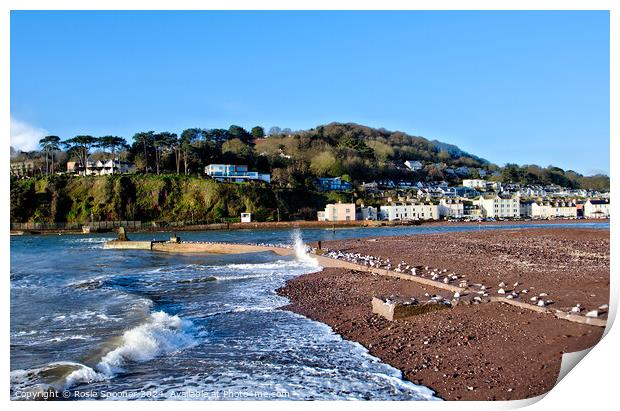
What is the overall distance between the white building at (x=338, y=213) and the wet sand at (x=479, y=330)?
159ft

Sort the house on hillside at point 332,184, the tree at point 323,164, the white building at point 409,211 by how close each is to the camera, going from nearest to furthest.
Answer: the white building at point 409,211 → the house on hillside at point 332,184 → the tree at point 323,164

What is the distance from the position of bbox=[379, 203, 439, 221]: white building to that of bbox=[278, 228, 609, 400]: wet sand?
170ft

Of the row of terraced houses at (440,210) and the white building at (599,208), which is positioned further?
the row of terraced houses at (440,210)

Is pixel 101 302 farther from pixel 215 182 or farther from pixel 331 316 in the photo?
pixel 215 182

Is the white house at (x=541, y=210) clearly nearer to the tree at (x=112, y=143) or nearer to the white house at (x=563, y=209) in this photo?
the white house at (x=563, y=209)

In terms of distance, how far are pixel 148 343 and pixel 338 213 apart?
53.8 metres

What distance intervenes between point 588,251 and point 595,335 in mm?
7975

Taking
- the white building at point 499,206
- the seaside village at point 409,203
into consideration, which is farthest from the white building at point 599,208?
the white building at point 499,206

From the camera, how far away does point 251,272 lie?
52.9 ft

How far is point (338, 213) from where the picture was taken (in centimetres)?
6031

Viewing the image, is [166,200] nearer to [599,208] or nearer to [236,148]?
[236,148]

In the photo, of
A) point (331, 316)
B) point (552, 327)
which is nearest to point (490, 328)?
point (552, 327)

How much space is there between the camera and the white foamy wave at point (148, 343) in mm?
6164

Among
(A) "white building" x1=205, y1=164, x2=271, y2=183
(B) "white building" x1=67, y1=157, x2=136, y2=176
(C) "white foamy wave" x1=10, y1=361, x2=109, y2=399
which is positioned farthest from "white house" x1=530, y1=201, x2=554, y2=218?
(B) "white building" x1=67, y1=157, x2=136, y2=176
